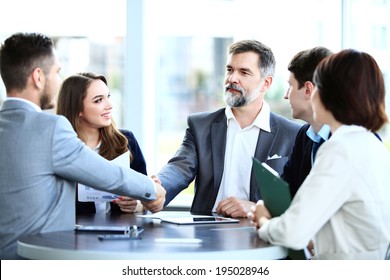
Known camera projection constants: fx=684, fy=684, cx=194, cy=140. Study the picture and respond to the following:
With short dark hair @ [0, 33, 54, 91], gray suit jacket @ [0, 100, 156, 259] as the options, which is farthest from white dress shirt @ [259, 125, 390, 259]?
short dark hair @ [0, 33, 54, 91]

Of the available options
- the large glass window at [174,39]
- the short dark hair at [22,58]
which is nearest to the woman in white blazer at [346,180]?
the short dark hair at [22,58]

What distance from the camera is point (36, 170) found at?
2.67 metres

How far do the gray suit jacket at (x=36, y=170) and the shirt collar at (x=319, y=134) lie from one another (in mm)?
1233

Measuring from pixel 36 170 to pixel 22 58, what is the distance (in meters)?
0.50

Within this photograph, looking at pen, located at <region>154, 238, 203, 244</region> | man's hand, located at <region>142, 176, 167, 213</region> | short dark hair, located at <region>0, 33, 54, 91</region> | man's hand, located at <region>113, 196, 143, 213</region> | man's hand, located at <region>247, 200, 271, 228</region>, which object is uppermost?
short dark hair, located at <region>0, 33, 54, 91</region>

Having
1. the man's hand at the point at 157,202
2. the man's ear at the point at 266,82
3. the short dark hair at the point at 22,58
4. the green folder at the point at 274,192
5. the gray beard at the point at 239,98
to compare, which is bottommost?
the man's hand at the point at 157,202

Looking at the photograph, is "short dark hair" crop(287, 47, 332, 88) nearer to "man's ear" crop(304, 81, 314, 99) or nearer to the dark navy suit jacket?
"man's ear" crop(304, 81, 314, 99)

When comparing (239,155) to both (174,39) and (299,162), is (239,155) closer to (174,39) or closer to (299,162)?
(299,162)

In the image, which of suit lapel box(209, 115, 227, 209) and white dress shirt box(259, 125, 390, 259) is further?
suit lapel box(209, 115, 227, 209)

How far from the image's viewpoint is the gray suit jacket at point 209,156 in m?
3.95

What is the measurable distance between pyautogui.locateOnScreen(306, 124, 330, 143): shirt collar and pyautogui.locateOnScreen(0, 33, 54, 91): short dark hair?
4.66 ft

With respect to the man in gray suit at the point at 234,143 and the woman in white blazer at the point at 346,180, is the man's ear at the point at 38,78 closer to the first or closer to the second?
the woman in white blazer at the point at 346,180

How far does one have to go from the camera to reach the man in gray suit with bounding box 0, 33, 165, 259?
8.78 ft

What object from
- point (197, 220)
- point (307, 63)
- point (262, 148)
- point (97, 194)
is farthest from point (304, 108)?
point (97, 194)
